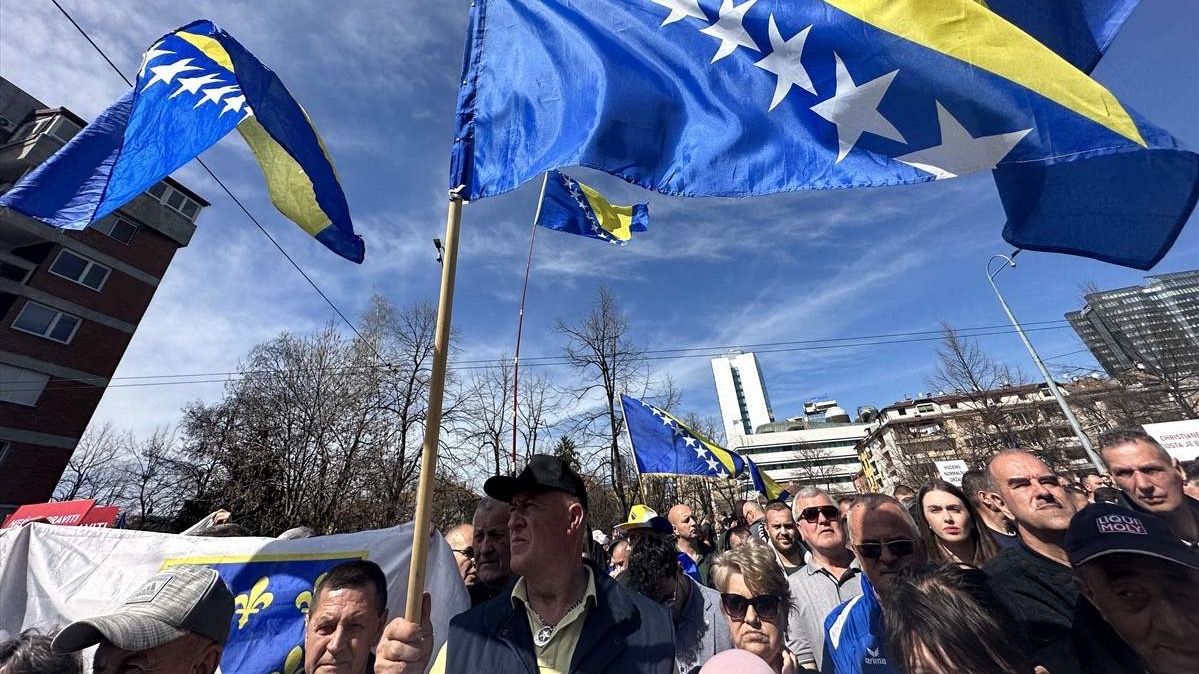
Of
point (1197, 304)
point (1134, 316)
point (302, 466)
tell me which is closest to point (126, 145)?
point (302, 466)

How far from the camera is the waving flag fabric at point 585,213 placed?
236 inches

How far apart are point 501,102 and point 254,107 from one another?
5.22 ft

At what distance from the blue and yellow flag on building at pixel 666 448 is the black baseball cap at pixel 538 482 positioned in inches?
242

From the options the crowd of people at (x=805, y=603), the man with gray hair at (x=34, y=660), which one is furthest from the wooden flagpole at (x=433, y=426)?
the man with gray hair at (x=34, y=660)

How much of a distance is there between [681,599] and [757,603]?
1.22m

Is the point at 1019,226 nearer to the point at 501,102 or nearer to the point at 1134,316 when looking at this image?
the point at 501,102

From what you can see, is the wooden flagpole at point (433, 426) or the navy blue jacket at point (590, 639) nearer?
the wooden flagpole at point (433, 426)

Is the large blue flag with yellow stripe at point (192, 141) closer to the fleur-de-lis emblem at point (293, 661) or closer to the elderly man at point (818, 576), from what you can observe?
the fleur-de-lis emblem at point (293, 661)

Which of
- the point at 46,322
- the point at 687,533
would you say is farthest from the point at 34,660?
the point at 46,322

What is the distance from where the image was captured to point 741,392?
131125mm

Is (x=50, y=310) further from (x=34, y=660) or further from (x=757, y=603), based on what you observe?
(x=757, y=603)

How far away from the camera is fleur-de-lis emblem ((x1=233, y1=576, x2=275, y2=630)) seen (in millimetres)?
3834

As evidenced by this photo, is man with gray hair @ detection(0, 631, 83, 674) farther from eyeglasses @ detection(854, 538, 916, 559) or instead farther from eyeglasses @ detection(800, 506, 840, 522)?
eyeglasses @ detection(800, 506, 840, 522)

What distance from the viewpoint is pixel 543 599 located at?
2154mm
